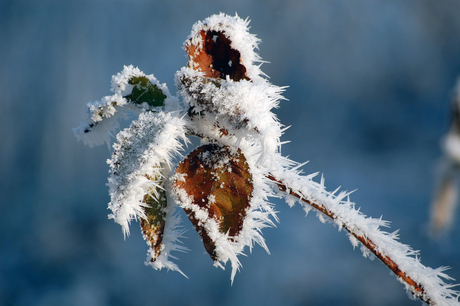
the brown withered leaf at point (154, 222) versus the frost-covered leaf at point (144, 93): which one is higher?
the frost-covered leaf at point (144, 93)

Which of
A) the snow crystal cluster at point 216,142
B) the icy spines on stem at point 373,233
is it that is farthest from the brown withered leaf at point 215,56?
the icy spines on stem at point 373,233

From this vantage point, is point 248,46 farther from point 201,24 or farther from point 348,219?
point 348,219

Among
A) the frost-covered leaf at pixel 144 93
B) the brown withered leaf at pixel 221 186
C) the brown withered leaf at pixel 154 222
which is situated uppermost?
the frost-covered leaf at pixel 144 93

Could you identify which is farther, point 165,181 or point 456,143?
point 165,181

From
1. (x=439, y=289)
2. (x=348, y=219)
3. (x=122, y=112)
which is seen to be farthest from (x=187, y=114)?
(x=439, y=289)

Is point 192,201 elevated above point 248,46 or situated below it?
below

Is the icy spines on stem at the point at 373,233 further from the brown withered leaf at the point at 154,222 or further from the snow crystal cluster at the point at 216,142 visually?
the brown withered leaf at the point at 154,222
